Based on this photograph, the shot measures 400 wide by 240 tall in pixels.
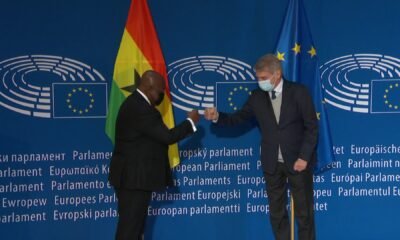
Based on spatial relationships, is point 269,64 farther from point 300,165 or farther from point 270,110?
point 300,165

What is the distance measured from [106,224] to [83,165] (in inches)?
20.2

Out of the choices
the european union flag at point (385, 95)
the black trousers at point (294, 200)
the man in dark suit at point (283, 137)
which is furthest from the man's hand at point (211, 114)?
the european union flag at point (385, 95)

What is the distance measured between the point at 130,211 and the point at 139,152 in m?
0.40

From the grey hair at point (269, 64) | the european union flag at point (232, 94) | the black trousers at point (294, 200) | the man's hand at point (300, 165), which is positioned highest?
the grey hair at point (269, 64)

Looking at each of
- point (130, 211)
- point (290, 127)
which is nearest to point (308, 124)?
point (290, 127)

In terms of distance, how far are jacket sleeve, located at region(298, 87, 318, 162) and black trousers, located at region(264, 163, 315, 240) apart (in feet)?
0.56

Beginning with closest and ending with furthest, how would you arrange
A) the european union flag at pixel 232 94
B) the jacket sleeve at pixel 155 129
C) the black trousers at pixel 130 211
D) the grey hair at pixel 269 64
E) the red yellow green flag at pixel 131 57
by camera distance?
the jacket sleeve at pixel 155 129 → the black trousers at pixel 130 211 → the grey hair at pixel 269 64 → the red yellow green flag at pixel 131 57 → the european union flag at pixel 232 94

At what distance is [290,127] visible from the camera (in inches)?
148

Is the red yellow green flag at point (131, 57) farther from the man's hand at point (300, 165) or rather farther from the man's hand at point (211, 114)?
the man's hand at point (300, 165)

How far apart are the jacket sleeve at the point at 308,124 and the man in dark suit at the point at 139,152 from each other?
78 centimetres

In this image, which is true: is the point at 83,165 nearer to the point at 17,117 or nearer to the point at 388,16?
the point at 17,117

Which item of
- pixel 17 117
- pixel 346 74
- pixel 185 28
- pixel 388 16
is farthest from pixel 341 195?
pixel 17 117

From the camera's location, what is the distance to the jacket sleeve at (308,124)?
369 centimetres

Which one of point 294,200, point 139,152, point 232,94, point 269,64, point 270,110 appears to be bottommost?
point 294,200
